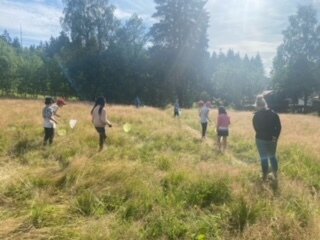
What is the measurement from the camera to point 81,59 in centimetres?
5056

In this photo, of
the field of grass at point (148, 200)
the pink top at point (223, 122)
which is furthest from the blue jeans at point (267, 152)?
the pink top at point (223, 122)

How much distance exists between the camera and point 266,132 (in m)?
8.29

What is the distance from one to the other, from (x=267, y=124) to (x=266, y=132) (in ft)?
0.58

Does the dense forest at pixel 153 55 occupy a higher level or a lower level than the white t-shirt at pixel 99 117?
higher

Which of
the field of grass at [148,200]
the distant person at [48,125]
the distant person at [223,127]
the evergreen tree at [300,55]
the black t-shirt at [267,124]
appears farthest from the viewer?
the evergreen tree at [300,55]

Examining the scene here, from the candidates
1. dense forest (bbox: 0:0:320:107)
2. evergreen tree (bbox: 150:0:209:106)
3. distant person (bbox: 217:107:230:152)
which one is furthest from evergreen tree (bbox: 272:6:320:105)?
distant person (bbox: 217:107:230:152)

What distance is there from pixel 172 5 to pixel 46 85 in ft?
79.0

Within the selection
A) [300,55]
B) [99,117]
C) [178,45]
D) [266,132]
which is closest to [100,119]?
[99,117]

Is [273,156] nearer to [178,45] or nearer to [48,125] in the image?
[48,125]

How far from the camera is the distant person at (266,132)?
823cm

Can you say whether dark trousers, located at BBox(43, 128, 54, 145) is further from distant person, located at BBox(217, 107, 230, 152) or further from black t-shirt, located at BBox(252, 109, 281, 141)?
black t-shirt, located at BBox(252, 109, 281, 141)

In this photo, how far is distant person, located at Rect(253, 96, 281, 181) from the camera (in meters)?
8.23

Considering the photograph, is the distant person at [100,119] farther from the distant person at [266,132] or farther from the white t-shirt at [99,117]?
the distant person at [266,132]

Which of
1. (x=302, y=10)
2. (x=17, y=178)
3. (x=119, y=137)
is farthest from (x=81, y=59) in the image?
(x=17, y=178)
